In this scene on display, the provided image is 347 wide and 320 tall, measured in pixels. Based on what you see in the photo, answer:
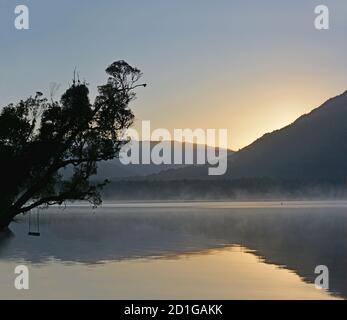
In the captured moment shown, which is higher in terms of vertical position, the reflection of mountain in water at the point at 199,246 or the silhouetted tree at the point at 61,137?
the silhouetted tree at the point at 61,137

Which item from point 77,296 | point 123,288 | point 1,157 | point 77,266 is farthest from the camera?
point 77,266

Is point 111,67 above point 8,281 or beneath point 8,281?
above

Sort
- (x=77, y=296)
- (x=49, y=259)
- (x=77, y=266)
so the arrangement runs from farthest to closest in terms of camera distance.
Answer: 1. (x=49, y=259)
2. (x=77, y=266)
3. (x=77, y=296)

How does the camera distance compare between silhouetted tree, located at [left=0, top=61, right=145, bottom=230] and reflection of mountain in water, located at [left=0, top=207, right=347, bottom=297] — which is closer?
silhouetted tree, located at [left=0, top=61, right=145, bottom=230]

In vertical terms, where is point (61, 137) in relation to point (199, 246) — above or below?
above

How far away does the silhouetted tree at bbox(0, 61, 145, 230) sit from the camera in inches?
1027

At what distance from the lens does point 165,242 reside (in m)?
74.1

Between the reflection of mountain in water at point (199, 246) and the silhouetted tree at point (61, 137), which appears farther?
the reflection of mountain in water at point (199, 246)

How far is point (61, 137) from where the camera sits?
26.5m

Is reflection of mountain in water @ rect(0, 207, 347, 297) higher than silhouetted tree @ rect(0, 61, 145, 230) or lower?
lower

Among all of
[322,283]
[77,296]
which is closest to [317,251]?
[322,283]

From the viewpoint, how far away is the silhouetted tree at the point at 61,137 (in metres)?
26.1

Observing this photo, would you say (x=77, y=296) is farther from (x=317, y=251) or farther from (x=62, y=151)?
(x=317, y=251)

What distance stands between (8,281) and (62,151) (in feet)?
63.7
